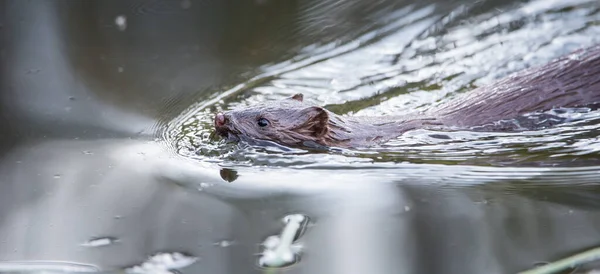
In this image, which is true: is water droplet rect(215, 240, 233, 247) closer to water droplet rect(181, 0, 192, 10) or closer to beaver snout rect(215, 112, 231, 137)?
beaver snout rect(215, 112, 231, 137)

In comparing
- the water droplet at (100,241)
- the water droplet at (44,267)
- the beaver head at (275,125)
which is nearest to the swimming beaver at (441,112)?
the beaver head at (275,125)

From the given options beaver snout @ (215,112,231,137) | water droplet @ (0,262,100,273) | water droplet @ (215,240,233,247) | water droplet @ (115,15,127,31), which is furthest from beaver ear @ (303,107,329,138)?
water droplet @ (115,15,127,31)

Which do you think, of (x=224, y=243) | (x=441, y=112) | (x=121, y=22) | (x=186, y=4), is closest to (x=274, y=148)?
(x=441, y=112)

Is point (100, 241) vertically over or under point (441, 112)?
under

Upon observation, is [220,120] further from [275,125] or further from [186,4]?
[186,4]

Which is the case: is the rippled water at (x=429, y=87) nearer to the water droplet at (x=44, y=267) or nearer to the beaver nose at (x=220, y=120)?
the beaver nose at (x=220, y=120)

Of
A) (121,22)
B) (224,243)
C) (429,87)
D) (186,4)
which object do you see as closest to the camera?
(224,243)

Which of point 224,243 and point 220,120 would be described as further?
point 220,120
